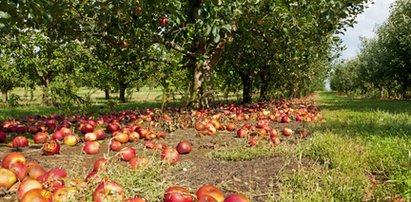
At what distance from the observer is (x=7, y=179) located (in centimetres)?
329

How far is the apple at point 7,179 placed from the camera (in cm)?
326

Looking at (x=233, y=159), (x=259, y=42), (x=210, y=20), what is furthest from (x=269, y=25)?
(x=233, y=159)

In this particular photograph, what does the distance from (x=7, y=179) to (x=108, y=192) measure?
4.86ft

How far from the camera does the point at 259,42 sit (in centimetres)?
1142

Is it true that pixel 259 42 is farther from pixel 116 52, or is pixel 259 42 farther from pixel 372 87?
pixel 372 87

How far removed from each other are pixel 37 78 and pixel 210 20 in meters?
24.3

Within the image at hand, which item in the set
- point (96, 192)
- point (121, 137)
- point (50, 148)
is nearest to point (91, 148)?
point (50, 148)

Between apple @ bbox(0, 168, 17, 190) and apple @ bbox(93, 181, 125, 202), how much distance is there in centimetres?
127

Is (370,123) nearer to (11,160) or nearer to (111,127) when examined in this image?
(111,127)

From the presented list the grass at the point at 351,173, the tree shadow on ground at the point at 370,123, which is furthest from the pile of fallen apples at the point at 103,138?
the tree shadow on ground at the point at 370,123

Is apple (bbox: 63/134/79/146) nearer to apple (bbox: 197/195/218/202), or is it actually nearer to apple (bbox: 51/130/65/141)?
apple (bbox: 51/130/65/141)

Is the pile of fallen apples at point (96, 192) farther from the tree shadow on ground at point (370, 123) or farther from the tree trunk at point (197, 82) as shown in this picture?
the tree trunk at point (197, 82)

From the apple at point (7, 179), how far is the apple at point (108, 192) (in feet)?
4.15

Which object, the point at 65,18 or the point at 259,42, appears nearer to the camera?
the point at 65,18
